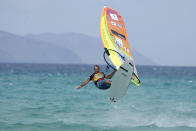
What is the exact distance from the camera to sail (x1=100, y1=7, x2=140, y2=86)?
32.8 feet

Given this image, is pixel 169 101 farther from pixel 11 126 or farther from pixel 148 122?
pixel 11 126

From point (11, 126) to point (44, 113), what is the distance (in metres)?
3.43

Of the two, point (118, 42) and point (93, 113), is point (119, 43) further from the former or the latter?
point (93, 113)

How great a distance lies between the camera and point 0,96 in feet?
84.3

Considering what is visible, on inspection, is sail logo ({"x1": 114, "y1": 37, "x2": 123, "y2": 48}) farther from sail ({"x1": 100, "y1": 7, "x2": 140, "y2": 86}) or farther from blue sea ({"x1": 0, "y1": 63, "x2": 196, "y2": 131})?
blue sea ({"x1": 0, "y1": 63, "x2": 196, "y2": 131})

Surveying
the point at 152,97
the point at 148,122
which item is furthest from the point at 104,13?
the point at 152,97

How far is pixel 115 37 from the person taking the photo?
33.9 ft

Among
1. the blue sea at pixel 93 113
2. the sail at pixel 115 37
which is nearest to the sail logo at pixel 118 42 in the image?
the sail at pixel 115 37

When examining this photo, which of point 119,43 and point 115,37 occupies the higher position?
point 115,37

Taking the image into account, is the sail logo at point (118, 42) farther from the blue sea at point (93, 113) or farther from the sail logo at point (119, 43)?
the blue sea at point (93, 113)

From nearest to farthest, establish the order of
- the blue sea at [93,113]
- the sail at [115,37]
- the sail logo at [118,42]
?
1. the sail at [115,37]
2. the sail logo at [118,42]
3. the blue sea at [93,113]

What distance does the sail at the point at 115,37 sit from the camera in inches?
393

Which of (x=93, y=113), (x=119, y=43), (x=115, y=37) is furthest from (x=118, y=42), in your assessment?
(x=93, y=113)

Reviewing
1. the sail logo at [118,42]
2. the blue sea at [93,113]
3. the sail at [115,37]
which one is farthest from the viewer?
the blue sea at [93,113]
